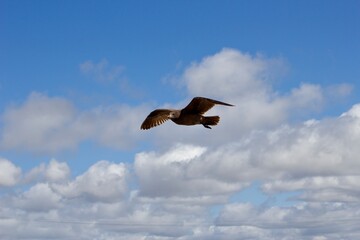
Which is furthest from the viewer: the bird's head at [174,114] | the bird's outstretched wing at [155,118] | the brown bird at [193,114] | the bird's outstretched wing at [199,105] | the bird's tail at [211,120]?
the bird's outstretched wing at [155,118]

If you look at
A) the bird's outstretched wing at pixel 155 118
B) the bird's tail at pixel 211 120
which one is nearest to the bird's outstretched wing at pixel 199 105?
the bird's tail at pixel 211 120

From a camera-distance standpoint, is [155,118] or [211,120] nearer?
[211,120]

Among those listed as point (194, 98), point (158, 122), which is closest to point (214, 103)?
point (194, 98)

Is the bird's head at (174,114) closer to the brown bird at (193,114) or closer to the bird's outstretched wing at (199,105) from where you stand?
the brown bird at (193,114)

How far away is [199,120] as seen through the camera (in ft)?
144

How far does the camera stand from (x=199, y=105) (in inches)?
1702

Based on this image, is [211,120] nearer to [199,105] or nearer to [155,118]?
[199,105]

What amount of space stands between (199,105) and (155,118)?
5.03 metres

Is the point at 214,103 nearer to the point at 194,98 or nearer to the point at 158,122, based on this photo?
the point at 194,98

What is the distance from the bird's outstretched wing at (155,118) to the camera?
45.7 metres

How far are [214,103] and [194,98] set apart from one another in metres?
1.52

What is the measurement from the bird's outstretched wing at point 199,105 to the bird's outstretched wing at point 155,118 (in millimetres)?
2122

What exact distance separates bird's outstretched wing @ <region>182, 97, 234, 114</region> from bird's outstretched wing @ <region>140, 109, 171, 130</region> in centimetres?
212

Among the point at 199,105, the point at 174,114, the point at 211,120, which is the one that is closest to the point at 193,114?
the point at 199,105
